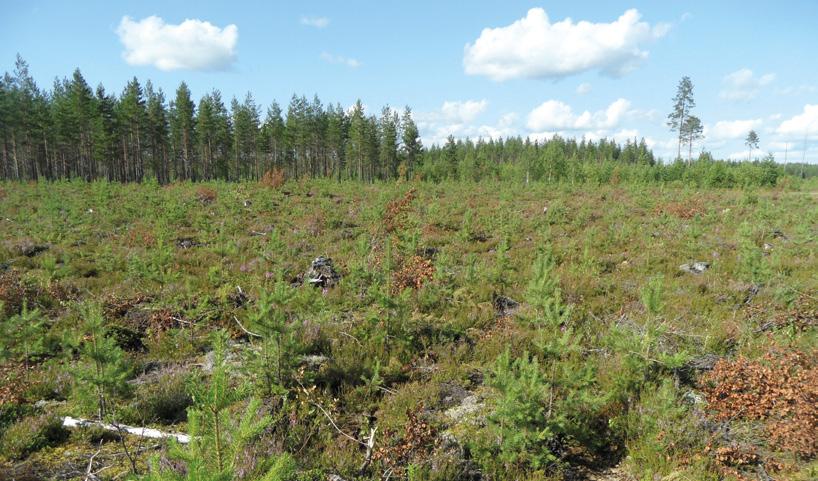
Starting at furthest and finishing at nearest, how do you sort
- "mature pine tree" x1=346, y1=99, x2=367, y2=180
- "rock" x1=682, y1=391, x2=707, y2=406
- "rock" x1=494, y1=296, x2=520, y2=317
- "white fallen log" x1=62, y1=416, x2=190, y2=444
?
"mature pine tree" x1=346, y1=99, x2=367, y2=180 → "rock" x1=494, y1=296, x2=520, y2=317 → "rock" x1=682, y1=391, x2=707, y2=406 → "white fallen log" x1=62, y1=416, x2=190, y2=444

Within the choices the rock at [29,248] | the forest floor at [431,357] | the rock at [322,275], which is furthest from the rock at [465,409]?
the rock at [29,248]

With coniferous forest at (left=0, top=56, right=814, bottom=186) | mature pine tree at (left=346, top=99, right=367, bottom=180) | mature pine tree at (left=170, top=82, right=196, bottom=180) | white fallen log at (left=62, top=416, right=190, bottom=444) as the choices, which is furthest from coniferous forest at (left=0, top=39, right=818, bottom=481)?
mature pine tree at (left=346, top=99, right=367, bottom=180)

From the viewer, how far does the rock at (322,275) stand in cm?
971

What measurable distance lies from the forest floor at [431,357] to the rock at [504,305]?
5 cm

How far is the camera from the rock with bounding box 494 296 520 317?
8238 mm

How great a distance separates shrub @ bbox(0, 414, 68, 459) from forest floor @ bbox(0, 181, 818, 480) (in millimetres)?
22

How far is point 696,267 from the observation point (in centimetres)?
1095

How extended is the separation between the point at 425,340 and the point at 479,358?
3.11 feet

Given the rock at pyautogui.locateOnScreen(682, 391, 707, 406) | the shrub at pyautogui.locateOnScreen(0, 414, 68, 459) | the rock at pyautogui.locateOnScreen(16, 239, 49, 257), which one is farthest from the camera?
the rock at pyautogui.locateOnScreen(16, 239, 49, 257)

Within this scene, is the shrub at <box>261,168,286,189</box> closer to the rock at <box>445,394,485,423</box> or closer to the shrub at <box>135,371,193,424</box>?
the shrub at <box>135,371,193,424</box>

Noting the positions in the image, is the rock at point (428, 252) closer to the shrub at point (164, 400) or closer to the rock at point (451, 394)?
the rock at point (451, 394)

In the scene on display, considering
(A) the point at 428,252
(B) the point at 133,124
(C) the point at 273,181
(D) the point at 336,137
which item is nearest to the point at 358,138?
(D) the point at 336,137

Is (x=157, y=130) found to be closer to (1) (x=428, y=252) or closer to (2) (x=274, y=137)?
(2) (x=274, y=137)

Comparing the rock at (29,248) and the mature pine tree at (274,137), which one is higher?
the mature pine tree at (274,137)
